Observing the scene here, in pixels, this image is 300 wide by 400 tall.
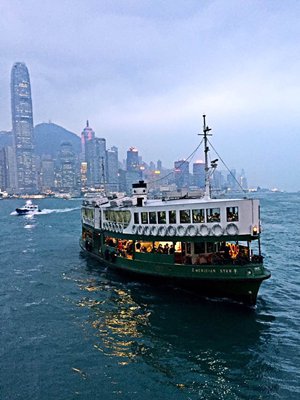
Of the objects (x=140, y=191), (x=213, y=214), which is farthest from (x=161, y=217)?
(x=140, y=191)

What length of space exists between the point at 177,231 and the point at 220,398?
43.6 ft

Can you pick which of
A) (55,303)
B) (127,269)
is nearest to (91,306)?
(55,303)

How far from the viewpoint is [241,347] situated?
19219 mm

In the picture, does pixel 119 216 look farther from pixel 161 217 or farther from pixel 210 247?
pixel 210 247

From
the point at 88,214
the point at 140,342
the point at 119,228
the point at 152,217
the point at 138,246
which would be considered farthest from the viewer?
the point at 88,214

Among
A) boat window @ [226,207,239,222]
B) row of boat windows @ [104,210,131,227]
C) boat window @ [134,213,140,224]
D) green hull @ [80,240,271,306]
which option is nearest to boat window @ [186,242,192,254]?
green hull @ [80,240,271,306]

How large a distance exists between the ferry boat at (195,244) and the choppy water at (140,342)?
4.82 ft

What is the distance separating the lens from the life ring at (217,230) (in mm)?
24609

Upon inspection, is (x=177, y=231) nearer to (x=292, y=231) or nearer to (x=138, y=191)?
(x=138, y=191)

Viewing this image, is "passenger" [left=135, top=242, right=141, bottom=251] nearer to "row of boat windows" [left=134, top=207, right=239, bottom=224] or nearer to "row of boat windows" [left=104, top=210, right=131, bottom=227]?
"row of boat windows" [left=134, top=207, right=239, bottom=224]

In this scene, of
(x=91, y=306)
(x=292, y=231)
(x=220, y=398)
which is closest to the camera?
(x=220, y=398)

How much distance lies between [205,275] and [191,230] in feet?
11.0

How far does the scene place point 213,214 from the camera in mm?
24969

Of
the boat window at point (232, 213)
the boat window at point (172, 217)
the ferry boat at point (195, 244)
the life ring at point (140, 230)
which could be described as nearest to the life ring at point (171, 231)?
the ferry boat at point (195, 244)
